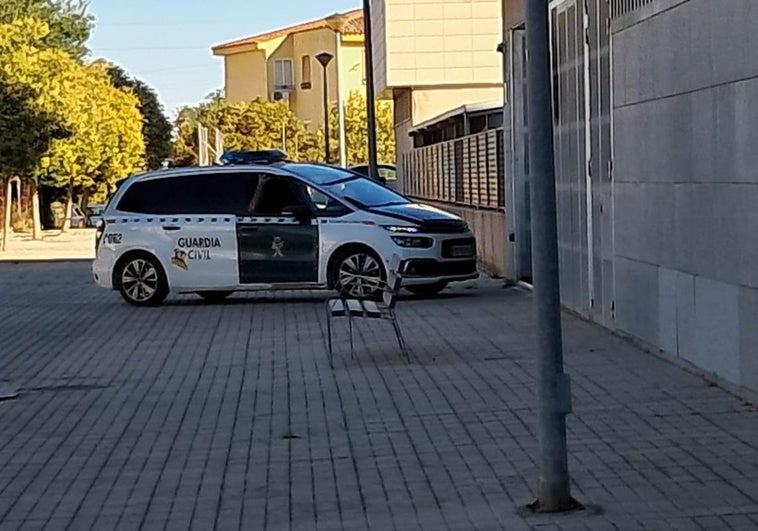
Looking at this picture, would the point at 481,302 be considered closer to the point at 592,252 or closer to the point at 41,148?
the point at 592,252

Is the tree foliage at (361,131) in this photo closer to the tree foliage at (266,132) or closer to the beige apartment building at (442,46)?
the tree foliage at (266,132)

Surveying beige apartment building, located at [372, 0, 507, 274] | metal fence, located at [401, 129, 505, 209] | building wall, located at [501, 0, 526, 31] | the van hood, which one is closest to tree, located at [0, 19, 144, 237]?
beige apartment building, located at [372, 0, 507, 274]

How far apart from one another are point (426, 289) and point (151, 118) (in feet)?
165

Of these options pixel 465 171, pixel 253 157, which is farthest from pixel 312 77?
pixel 253 157

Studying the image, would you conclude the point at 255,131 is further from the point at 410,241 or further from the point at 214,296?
the point at 410,241

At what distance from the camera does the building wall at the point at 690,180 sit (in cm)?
1004

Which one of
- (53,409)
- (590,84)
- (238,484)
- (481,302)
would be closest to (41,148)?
(481,302)

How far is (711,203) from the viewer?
1085 centimetres

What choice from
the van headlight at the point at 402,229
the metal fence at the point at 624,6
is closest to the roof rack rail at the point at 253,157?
the van headlight at the point at 402,229

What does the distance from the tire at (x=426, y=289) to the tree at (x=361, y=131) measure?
48174mm

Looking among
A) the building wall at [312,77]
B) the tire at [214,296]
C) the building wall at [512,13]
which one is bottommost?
the tire at [214,296]

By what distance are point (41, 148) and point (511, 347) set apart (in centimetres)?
2689

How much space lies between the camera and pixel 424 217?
19.0 m

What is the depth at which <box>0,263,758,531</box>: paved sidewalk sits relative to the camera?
7.43 metres
